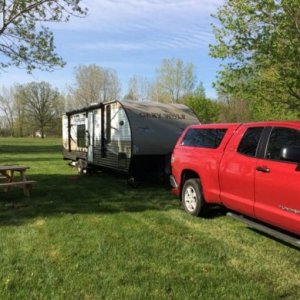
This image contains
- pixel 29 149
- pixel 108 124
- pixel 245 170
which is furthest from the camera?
pixel 29 149

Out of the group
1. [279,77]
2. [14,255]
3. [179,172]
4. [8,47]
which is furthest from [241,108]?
[14,255]

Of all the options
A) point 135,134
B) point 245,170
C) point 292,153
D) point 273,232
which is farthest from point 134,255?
point 135,134

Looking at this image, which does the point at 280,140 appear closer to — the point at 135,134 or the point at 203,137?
the point at 203,137

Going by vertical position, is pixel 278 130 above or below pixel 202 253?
above

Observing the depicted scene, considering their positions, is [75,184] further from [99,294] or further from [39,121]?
[39,121]

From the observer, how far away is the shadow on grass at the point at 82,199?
362 inches

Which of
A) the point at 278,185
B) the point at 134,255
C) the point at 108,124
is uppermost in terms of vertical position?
the point at 108,124

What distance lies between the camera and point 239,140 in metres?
7.44

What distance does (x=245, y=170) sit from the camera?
22.6 ft

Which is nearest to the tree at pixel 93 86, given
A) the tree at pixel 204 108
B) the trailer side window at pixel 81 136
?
the tree at pixel 204 108

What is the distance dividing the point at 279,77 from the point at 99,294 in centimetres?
1339

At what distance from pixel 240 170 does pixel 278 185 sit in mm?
948

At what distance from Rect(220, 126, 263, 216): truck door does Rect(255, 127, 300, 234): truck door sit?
0.20 metres

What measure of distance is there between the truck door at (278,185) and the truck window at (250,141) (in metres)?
0.30
